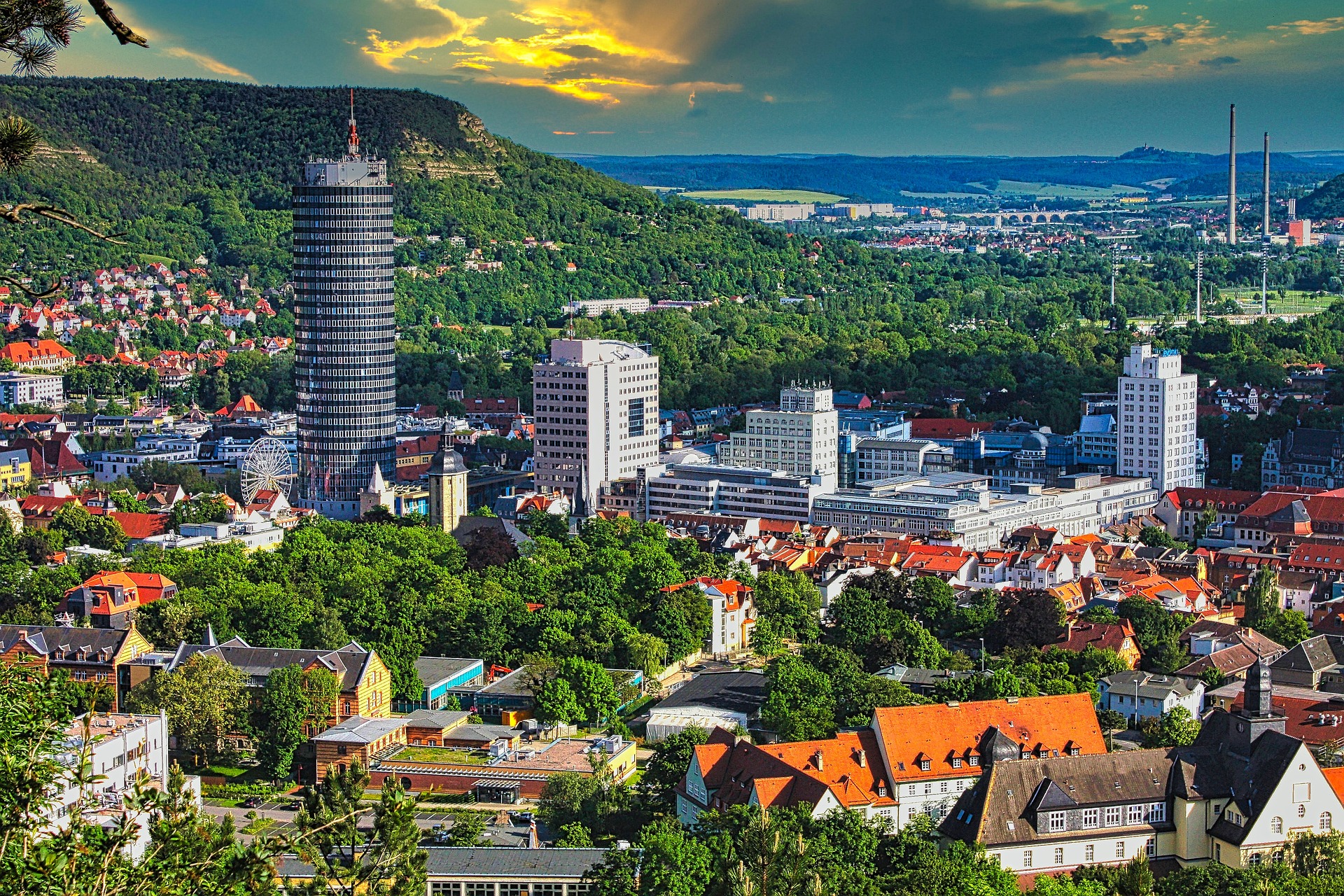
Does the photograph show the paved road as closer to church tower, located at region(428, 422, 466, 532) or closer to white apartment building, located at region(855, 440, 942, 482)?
church tower, located at region(428, 422, 466, 532)

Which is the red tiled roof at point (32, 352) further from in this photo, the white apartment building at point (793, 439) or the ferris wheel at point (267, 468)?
the white apartment building at point (793, 439)

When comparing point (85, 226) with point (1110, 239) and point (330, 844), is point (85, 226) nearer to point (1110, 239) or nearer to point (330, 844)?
point (330, 844)

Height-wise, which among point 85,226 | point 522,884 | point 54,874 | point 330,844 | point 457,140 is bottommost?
point 522,884

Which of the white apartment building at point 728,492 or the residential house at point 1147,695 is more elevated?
the white apartment building at point 728,492

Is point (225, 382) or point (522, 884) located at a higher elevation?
point (225, 382)

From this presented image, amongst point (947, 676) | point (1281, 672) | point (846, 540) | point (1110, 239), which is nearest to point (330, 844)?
point (947, 676)

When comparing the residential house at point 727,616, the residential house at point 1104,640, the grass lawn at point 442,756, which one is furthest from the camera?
the residential house at point 727,616

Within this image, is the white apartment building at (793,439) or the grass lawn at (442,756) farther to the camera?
the white apartment building at (793,439)

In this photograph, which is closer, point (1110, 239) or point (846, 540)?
point (846, 540)

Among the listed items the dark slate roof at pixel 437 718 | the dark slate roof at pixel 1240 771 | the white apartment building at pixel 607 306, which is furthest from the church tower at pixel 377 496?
the white apartment building at pixel 607 306
